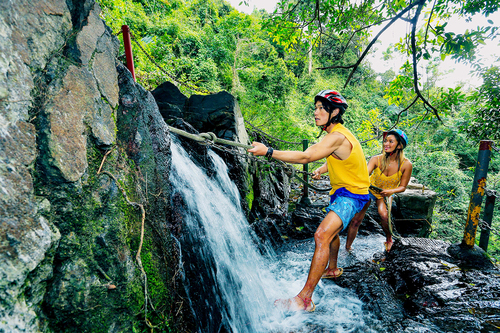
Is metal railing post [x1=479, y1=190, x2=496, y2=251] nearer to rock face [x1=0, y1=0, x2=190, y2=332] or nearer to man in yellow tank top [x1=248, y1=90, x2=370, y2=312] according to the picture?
man in yellow tank top [x1=248, y1=90, x2=370, y2=312]

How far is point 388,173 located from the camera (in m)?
3.73

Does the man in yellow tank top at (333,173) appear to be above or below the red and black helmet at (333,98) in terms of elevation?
below

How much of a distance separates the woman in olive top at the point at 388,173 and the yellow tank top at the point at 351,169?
1333 mm

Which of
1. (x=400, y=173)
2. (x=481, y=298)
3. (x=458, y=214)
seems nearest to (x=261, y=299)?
(x=481, y=298)

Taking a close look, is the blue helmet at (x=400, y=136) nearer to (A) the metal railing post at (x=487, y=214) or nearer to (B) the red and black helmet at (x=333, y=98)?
(A) the metal railing post at (x=487, y=214)

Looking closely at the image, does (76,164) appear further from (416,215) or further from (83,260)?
(416,215)

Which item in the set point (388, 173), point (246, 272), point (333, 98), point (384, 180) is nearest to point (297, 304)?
point (246, 272)

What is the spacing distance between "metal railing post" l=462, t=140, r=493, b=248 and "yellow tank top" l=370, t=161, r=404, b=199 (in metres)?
0.89

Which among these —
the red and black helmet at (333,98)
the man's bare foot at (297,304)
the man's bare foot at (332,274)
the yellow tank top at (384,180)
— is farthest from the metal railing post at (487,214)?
the man's bare foot at (297,304)

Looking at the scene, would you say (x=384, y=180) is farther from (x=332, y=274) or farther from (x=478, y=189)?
(x=332, y=274)

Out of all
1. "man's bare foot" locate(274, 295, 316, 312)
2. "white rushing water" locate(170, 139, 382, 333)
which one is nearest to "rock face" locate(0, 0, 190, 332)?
"white rushing water" locate(170, 139, 382, 333)

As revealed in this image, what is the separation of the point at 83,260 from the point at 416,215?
638cm

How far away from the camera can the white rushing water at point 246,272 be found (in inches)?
94.8

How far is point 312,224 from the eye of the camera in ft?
16.6
